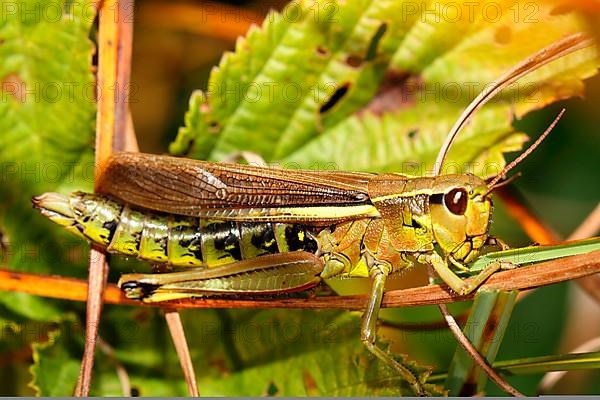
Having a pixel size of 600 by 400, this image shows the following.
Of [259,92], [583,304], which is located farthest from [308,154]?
[583,304]

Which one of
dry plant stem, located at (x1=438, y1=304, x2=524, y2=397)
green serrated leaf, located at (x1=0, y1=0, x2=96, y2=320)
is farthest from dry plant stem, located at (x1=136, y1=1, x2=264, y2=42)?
dry plant stem, located at (x1=438, y1=304, x2=524, y2=397)

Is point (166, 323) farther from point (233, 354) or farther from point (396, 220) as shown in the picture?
point (396, 220)

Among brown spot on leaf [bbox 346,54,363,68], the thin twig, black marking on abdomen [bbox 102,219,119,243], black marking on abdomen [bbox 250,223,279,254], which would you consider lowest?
the thin twig

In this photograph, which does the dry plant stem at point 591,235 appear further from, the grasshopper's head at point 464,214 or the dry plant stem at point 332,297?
the dry plant stem at point 332,297

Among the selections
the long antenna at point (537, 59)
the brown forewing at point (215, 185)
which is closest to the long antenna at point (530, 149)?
the long antenna at point (537, 59)

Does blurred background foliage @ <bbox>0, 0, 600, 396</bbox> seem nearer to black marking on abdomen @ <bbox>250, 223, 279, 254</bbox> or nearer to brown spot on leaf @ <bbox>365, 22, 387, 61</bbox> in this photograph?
black marking on abdomen @ <bbox>250, 223, 279, 254</bbox>
